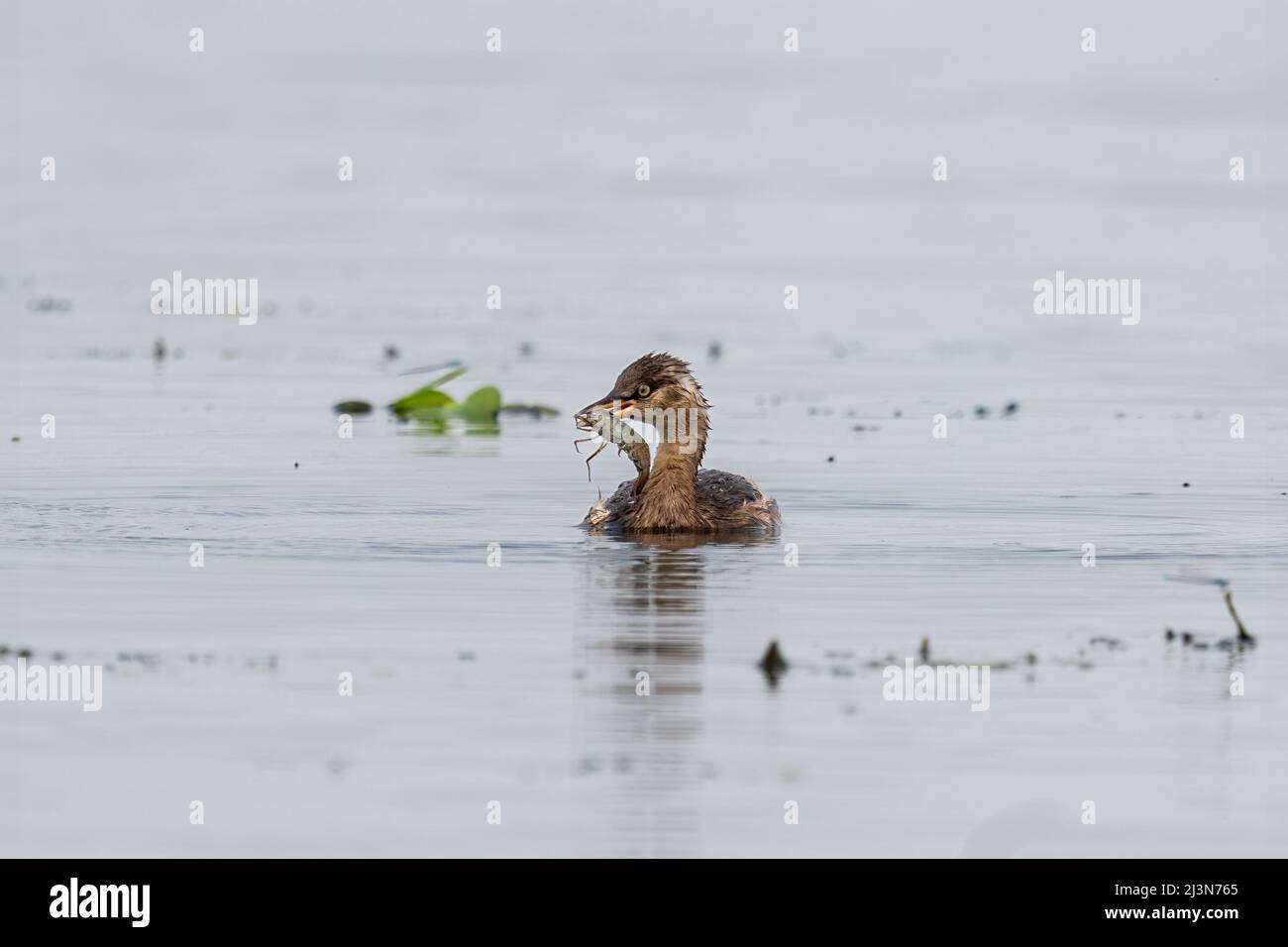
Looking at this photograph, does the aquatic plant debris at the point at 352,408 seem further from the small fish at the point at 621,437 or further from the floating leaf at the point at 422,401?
the small fish at the point at 621,437

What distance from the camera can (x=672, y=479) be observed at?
16.5 m

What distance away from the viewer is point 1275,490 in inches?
730

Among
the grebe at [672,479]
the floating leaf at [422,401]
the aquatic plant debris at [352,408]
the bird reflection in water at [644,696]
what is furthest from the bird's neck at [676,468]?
the aquatic plant debris at [352,408]

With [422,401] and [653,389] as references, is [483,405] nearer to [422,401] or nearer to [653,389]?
[422,401]

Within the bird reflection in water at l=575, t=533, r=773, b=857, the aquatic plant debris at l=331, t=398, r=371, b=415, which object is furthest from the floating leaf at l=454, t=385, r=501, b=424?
the bird reflection in water at l=575, t=533, r=773, b=857

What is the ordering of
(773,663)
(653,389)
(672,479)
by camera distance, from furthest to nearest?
→ (653,389)
(672,479)
(773,663)

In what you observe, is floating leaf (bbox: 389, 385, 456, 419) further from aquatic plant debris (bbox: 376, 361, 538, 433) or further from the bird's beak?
the bird's beak

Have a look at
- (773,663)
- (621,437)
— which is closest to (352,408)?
(621,437)

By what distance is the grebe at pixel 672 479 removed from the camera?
16500 mm

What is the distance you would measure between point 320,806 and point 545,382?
16.5 meters

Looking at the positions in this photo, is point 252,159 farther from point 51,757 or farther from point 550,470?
point 51,757

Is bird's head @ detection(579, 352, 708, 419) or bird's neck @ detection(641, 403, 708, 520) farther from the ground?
bird's head @ detection(579, 352, 708, 419)

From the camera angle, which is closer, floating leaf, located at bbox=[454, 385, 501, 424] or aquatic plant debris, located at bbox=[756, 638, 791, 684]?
aquatic plant debris, located at bbox=[756, 638, 791, 684]

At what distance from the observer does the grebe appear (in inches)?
650
